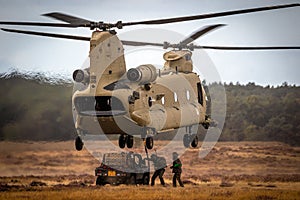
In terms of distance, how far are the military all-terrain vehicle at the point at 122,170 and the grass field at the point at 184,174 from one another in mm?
405

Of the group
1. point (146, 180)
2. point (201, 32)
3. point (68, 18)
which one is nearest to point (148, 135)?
point (146, 180)

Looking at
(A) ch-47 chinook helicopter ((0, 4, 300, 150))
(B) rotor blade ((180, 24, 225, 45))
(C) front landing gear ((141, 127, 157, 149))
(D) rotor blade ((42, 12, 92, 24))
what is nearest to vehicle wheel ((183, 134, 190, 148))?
(A) ch-47 chinook helicopter ((0, 4, 300, 150))

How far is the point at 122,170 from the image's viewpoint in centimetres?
3206

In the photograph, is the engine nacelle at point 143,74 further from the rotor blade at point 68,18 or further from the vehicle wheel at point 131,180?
the vehicle wheel at point 131,180

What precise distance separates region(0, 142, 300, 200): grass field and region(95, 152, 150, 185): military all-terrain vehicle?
1.33ft

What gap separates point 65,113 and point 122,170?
7174mm

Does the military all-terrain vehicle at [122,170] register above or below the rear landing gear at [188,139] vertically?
below

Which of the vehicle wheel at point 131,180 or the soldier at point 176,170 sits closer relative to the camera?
the vehicle wheel at point 131,180

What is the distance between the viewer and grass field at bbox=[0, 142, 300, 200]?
2972 centimetres

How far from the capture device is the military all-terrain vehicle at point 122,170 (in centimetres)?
3200

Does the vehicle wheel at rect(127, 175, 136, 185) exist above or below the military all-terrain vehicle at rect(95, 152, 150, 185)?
below

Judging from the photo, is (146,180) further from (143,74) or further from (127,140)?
(143,74)

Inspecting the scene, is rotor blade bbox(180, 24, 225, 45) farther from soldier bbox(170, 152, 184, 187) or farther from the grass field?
the grass field

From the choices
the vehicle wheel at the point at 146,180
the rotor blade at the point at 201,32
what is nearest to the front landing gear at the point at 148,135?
the vehicle wheel at the point at 146,180
